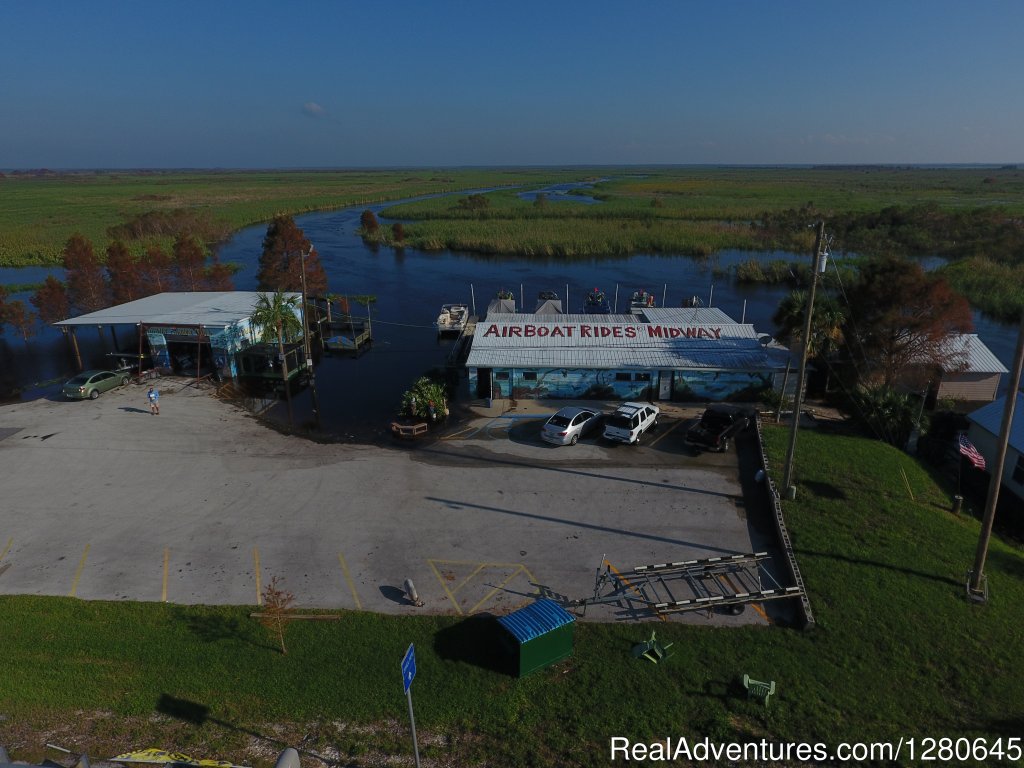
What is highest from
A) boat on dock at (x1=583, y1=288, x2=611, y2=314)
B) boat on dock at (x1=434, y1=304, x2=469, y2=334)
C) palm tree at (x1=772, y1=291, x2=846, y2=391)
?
palm tree at (x1=772, y1=291, x2=846, y2=391)

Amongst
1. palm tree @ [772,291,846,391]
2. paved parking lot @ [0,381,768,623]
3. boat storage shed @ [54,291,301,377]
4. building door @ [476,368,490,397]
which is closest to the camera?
paved parking lot @ [0,381,768,623]

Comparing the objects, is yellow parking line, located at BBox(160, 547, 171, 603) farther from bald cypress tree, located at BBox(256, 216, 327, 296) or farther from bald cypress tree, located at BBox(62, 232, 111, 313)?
bald cypress tree, located at BBox(256, 216, 327, 296)

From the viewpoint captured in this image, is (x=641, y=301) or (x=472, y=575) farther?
(x=641, y=301)

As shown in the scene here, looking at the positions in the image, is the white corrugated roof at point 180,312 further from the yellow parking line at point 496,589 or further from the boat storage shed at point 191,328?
the yellow parking line at point 496,589

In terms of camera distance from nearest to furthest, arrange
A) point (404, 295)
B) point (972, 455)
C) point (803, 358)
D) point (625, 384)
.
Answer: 1. point (803, 358)
2. point (972, 455)
3. point (625, 384)
4. point (404, 295)

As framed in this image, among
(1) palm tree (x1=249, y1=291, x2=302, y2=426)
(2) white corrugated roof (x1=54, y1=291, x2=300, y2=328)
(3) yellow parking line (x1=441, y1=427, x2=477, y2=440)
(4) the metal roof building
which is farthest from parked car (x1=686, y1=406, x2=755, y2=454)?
(2) white corrugated roof (x1=54, y1=291, x2=300, y2=328)

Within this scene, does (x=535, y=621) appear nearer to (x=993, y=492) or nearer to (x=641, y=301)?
(x=993, y=492)

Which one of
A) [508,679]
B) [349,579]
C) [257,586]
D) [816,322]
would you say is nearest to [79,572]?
[257,586]

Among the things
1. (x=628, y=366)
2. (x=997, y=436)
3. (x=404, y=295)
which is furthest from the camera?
(x=404, y=295)
